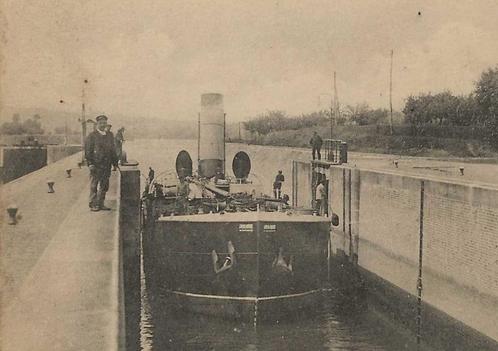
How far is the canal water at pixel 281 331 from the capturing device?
47.1 feet

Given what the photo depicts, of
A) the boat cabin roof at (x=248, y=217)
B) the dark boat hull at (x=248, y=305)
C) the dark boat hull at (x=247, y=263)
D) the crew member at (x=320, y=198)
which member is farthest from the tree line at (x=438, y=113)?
the dark boat hull at (x=248, y=305)

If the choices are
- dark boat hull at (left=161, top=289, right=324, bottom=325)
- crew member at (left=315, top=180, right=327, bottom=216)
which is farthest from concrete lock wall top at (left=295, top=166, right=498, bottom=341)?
dark boat hull at (left=161, top=289, right=324, bottom=325)

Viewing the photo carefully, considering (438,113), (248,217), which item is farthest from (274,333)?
(438,113)

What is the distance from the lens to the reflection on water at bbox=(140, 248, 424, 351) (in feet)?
47.0

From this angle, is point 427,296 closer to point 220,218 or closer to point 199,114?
point 220,218

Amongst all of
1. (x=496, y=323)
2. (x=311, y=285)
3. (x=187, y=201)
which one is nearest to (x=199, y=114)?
(x=187, y=201)

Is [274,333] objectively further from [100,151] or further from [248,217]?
[100,151]

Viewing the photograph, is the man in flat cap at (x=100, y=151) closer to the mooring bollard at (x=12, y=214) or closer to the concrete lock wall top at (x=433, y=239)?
the mooring bollard at (x=12, y=214)

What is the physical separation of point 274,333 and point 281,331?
214 millimetres

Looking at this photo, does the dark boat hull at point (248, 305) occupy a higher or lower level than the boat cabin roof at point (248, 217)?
lower

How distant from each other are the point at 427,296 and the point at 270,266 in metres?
4.08

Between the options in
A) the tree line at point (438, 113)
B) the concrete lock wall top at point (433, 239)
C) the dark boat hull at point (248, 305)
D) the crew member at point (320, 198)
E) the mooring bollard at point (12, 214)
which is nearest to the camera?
the concrete lock wall top at point (433, 239)

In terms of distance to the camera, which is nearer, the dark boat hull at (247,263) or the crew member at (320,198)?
the dark boat hull at (247,263)

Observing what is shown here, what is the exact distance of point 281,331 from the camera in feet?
49.5
